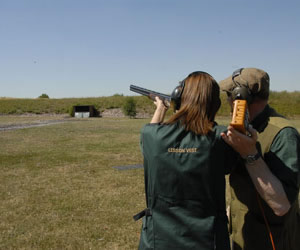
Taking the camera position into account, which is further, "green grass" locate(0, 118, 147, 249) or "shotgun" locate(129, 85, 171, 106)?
"green grass" locate(0, 118, 147, 249)

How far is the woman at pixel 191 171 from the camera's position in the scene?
1.74 m

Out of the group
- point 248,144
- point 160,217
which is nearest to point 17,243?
point 160,217

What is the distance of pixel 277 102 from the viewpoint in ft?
176

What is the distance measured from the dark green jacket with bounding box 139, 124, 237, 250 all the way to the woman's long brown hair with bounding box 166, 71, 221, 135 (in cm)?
5

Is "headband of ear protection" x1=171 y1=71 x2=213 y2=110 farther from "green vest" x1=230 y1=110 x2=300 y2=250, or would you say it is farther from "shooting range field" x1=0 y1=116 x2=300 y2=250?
"shooting range field" x1=0 y1=116 x2=300 y2=250

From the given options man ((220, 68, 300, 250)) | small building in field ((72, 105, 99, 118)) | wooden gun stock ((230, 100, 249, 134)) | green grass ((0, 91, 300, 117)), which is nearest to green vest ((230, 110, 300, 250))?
man ((220, 68, 300, 250))

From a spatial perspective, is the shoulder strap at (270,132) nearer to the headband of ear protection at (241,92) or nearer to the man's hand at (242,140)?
the headband of ear protection at (241,92)

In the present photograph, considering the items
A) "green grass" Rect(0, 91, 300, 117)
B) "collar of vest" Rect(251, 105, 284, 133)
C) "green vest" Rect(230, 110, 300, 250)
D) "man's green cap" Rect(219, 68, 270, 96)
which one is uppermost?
"green grass" Rect(0, 91, 300, 117)

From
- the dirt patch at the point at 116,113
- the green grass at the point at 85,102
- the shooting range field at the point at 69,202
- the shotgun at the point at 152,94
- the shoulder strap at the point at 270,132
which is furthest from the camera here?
the dirt patch at the point at 116,113

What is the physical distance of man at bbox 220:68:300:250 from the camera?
1.65 meters

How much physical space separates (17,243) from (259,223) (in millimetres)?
4233

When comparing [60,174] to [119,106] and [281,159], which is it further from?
[119,106]

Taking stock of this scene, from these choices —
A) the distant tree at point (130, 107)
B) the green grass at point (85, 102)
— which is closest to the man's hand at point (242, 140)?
the distant tree at point (130, 107)

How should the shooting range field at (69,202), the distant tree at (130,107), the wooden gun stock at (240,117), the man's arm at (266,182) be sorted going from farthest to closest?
the distant tree at (130,107)
the shooting range field at (69,202)
the man's arm at (266,182)
the wooden gun stock at (240,117)
